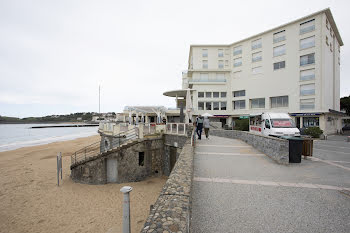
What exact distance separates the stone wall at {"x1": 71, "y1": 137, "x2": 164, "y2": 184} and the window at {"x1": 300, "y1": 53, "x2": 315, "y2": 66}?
29779 millimetres

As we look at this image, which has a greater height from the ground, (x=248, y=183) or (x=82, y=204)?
(x=248, y=183)

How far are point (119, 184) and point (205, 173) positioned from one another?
996 centimetres

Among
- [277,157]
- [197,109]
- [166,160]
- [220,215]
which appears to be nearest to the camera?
[220,215]

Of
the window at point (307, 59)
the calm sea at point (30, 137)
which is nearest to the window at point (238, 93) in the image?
the window at point (307, 59)

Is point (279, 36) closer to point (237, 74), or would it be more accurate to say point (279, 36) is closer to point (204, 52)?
point (237, 74)

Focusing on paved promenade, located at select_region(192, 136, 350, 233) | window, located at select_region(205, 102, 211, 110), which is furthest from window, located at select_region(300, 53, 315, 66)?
paved promenade, located at select_region(192, 136, 350, 233)

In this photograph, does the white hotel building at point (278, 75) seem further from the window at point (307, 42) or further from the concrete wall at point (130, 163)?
the concrete wall at point (130, 163)

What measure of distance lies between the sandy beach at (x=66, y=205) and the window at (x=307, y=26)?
3400cm

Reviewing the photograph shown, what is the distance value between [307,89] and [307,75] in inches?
96.7

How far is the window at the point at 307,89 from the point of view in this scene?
2502 centimetres

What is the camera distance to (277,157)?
6582mm

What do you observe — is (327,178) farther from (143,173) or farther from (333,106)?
(333,106)

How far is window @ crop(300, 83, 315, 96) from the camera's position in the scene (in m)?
25.0

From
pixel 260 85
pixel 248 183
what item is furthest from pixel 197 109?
pixel 248 183
